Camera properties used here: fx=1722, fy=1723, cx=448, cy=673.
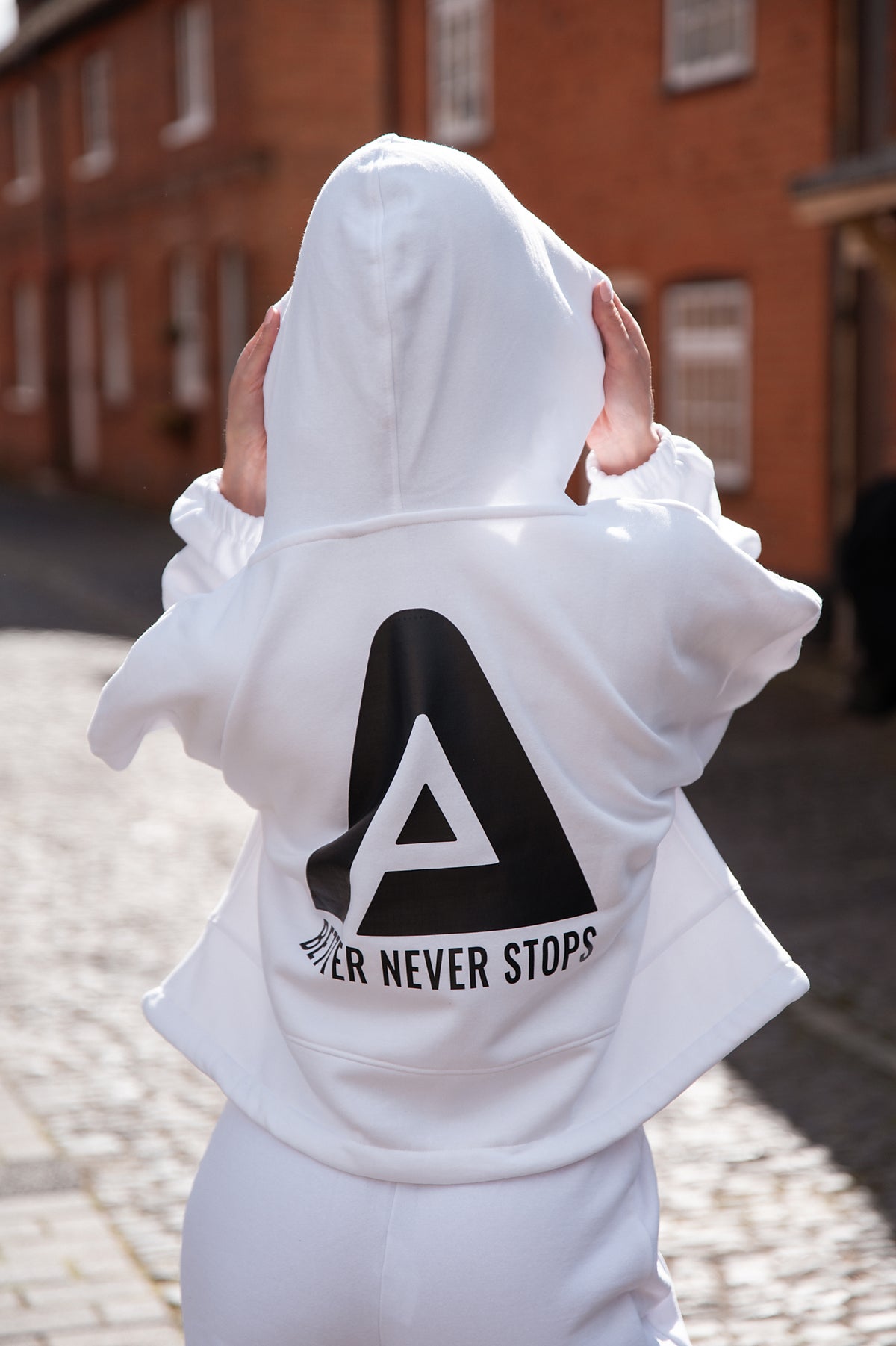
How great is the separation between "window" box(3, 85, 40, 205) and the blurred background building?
13 cm

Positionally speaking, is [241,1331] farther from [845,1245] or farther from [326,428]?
[845,1245]

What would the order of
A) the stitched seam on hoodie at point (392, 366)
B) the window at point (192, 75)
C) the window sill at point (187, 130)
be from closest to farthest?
the stitched seam on hoodie at point (392, 366), the window at point (192, 75), the window sill at point (187, 130)

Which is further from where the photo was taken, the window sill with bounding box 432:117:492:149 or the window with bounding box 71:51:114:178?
the window with bounding box 71:51:114:178

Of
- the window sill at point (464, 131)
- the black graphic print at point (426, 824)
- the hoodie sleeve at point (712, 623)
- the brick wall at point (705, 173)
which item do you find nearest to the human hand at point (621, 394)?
the hoodie sleeve at point (712, 623)

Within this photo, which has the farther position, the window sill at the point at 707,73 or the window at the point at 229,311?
the window at the point at 229,311

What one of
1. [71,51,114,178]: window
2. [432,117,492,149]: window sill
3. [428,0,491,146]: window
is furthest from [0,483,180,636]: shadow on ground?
[428,0,491,146]: window

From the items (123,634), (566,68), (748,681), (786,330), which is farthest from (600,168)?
(748,681)

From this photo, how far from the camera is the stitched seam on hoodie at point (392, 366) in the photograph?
4.93ft

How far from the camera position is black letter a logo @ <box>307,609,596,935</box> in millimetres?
1532

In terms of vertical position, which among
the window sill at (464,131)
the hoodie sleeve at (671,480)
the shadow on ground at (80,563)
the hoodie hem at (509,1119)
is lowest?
the shadow on ground at (80,563)

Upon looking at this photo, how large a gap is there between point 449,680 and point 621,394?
14.7 inches

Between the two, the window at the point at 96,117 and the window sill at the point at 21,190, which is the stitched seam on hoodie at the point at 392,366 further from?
the window sill at the point at 21,190

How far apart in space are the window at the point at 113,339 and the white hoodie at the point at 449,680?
24.6m

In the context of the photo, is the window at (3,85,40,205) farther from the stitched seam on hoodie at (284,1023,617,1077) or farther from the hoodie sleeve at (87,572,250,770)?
the stitched seam on hoodie at (284,1023,617,1077)
